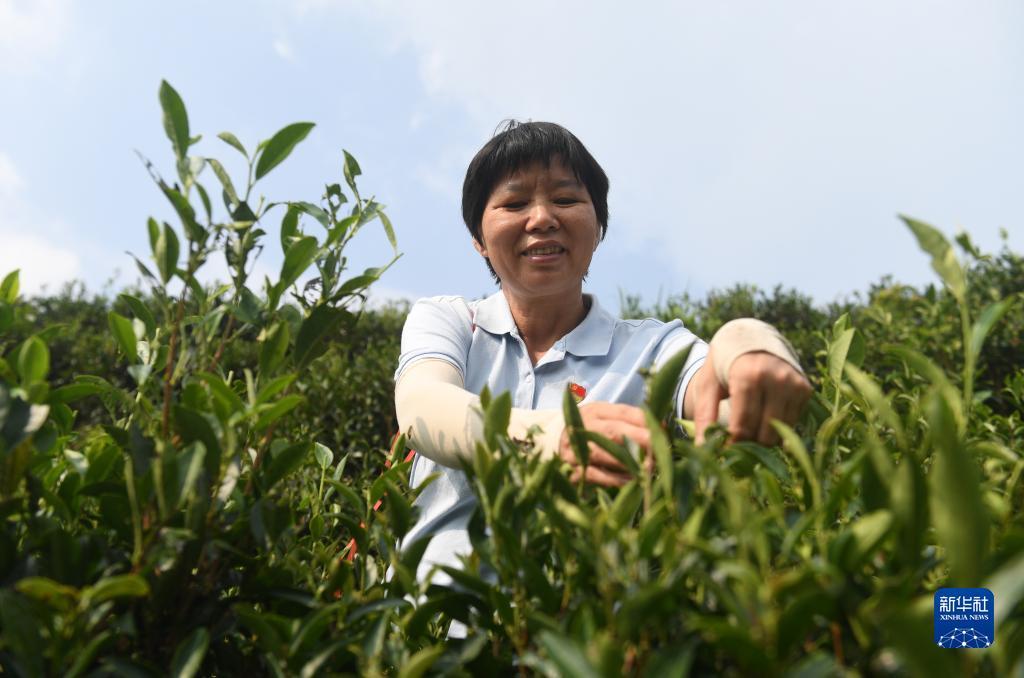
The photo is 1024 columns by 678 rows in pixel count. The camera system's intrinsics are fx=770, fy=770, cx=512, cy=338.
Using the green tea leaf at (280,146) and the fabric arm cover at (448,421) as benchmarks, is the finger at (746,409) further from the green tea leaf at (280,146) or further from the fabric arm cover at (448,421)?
the green tea leaf at (280,146)

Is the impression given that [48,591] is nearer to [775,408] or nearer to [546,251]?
[775,408]

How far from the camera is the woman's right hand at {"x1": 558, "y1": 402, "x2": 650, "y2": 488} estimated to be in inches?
36.8

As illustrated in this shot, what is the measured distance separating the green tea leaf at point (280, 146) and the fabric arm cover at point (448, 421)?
42 centimetres

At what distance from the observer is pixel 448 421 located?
1257 mm

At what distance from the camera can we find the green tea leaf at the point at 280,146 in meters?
0.97

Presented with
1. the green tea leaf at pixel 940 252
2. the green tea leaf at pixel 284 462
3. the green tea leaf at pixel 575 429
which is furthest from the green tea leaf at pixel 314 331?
the green tea leaf at pixel 940 252

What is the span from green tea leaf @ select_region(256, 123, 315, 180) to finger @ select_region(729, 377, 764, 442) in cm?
64

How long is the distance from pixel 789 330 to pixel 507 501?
4709 mm

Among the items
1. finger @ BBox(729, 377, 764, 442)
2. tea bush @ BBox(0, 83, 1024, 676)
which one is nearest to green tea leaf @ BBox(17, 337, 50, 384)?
tea bush @ BBox(0, 83, 1024, 676)

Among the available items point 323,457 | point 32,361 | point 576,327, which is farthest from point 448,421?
point 576,327

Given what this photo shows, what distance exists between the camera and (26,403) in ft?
2.64

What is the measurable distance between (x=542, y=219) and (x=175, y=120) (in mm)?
1187

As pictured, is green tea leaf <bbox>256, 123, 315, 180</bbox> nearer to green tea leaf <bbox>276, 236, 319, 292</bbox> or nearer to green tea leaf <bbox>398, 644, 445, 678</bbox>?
green tea leaf <bbox>276, 236, 319, 292</bbox>

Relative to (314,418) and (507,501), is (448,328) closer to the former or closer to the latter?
(507,501)
